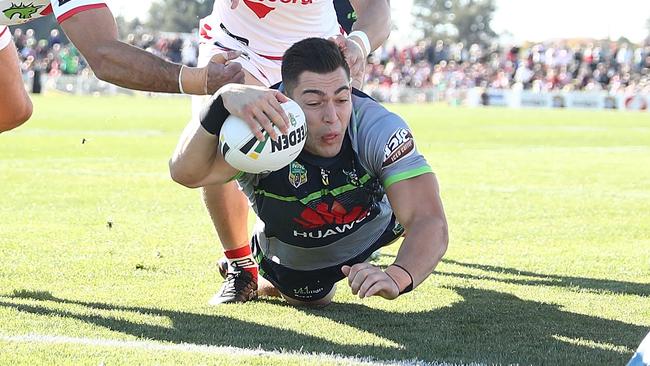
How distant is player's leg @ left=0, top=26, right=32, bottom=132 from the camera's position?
6.86 metres

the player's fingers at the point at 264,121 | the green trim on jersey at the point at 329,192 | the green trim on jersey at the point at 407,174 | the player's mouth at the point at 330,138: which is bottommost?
the green trim on jersey at the point at 329,192

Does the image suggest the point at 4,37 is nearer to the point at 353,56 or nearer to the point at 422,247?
the point at 353,56

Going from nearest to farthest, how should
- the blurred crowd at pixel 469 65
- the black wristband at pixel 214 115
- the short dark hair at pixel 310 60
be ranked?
1. the black wristband at pixel 214 115
2. the short dark hair at pixel 310 60
3. the blurred crowd at pixel 469 65

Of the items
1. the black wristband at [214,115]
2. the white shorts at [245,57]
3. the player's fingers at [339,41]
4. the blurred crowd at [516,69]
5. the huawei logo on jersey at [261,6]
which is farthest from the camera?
the blurred crowd at [516,69]

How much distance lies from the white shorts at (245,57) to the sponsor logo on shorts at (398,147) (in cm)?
186

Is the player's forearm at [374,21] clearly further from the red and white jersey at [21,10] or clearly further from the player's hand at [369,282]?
the player's hand at [369,282]

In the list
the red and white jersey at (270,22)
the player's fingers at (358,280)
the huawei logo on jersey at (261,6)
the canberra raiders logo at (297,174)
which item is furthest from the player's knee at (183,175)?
the huawei logo on jersey at (261,6)

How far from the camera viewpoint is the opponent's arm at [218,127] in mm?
4570

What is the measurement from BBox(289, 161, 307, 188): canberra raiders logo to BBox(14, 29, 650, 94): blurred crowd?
4704 cm

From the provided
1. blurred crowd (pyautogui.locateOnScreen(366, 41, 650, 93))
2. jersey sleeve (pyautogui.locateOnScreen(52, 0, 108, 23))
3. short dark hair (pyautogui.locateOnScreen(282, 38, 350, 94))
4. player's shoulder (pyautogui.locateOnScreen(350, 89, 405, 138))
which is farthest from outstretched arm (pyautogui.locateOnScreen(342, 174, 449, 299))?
blurred crowd (pyautogui.locateOnScreen(366, 41, 650, 93))

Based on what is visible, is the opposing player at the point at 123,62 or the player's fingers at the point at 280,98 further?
the opposing player at the point at 123,62

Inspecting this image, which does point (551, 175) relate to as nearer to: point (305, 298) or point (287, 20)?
point (287, 20)

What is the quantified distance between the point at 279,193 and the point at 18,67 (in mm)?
2514

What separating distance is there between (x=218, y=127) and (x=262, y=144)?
0.30 metres
